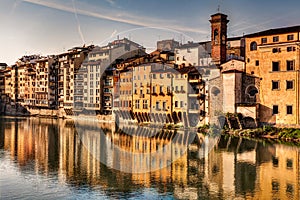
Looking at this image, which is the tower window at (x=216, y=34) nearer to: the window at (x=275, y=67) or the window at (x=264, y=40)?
the window at (x=264, y=40)

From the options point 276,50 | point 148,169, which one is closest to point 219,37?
point 276,50

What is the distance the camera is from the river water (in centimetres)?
1568

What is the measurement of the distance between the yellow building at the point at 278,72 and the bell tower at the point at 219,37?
5.73 metres

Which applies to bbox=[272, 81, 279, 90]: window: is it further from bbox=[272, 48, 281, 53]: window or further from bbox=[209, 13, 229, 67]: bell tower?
bbox=[209, 13, 229, 67]: bell tower

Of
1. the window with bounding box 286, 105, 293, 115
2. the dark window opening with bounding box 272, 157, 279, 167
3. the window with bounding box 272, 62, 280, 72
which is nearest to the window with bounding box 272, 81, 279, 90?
the window with bounding box 272, 62, 280, 72

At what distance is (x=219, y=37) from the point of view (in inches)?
1746

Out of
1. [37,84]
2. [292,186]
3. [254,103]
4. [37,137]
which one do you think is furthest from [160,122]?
[37,84]

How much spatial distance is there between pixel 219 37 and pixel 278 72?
10.0 meters

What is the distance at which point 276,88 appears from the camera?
36.8 m

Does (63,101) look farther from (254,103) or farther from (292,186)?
(292,186)

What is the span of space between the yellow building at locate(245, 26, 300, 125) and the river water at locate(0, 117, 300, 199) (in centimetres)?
641

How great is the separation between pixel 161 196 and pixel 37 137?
2280 centimetres

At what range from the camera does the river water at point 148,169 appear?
15.7 metres

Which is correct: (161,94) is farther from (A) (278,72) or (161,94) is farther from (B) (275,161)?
(B) (275,161)
